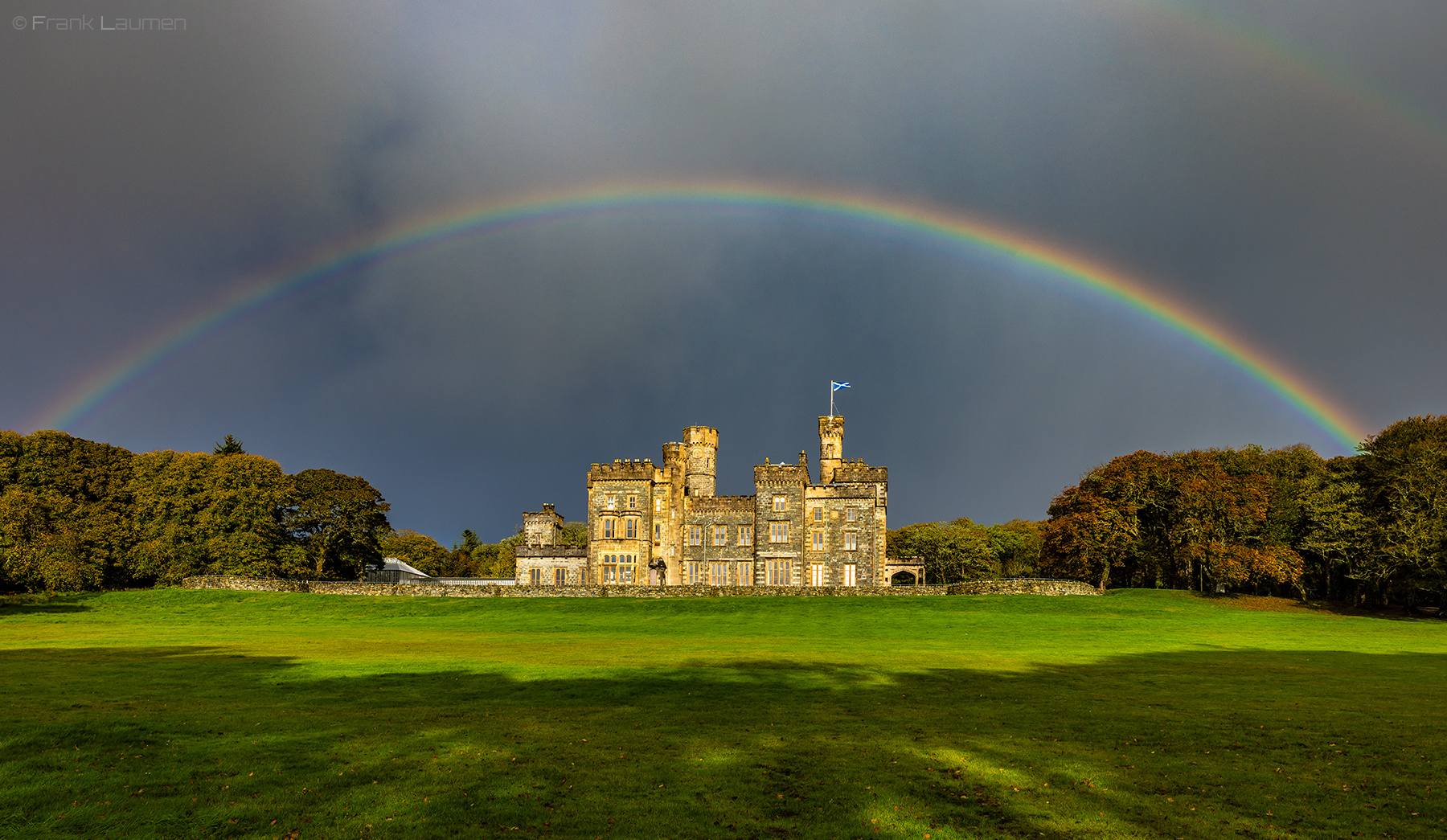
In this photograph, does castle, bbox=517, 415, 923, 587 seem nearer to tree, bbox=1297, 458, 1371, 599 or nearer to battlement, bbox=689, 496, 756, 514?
battlement, bbox=689, 496, 756, 514

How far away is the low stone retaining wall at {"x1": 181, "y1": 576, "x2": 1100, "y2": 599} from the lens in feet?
200

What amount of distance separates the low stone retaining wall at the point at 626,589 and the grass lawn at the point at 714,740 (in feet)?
82.2

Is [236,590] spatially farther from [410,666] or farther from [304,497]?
[410,666]

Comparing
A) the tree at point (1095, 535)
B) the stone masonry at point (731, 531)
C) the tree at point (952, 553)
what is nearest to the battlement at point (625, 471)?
the stone masonry at point (731, 531)

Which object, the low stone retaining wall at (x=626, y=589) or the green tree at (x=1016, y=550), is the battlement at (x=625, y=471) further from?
the green tree at (x=1016, y=550)

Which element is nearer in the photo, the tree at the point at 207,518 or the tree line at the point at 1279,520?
the tree line at the point at 1279,520

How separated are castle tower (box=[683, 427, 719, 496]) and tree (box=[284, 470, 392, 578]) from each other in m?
28.1

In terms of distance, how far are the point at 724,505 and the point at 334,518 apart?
3498 centimetres

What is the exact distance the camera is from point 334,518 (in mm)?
78438

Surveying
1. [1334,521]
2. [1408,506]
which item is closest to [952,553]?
[1334,521]

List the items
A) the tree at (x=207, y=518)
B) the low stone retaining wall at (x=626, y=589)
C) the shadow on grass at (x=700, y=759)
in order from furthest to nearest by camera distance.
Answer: the tree at (x=207, y=518) < the low stone retaining wall at (x=626, y=589) < the shadow on grass at (x=700, y=759)

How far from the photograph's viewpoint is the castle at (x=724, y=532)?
7756 centimetres

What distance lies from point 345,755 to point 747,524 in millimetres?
66437

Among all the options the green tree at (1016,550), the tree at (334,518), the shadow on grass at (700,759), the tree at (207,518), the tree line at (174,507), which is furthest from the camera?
the green tree at (1016,550)
